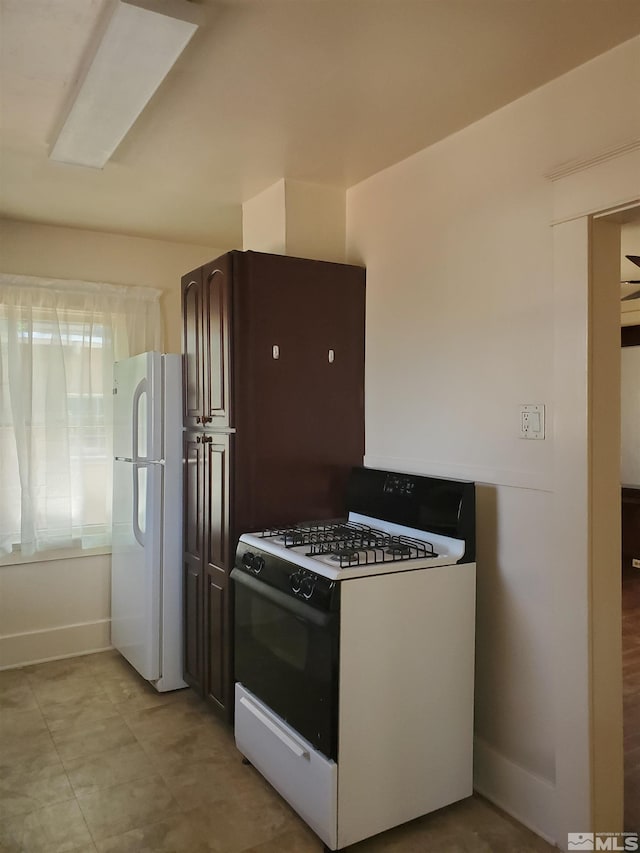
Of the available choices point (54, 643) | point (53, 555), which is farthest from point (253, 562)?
point (54, 643)

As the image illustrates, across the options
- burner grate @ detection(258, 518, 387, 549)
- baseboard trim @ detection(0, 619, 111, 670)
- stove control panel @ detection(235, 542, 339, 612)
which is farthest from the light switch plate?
baseboard trim @ detection(0, 619, 111, 670)

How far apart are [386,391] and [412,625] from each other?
1115 millimetres

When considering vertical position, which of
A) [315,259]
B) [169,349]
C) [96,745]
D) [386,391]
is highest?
[315,259]

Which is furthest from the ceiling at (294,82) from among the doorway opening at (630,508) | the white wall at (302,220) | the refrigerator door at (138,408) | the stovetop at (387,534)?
the stovetop at (387,534)

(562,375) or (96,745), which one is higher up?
(562,375)

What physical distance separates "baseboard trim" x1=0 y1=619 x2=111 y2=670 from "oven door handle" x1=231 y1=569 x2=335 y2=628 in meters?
1.65

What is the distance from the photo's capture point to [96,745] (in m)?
2.74

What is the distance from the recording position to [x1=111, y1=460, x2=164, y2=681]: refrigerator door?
10.4 feet

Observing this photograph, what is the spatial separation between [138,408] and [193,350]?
0.48 m

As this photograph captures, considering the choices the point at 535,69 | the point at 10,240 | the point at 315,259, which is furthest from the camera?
→ the point at 10,240

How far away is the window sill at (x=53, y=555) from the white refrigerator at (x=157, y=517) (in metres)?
0.60

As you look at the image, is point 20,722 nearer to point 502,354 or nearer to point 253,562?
point 253,562

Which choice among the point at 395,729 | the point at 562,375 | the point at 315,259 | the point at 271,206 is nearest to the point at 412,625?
the point at 395,729

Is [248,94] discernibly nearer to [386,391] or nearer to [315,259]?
[315,259]
